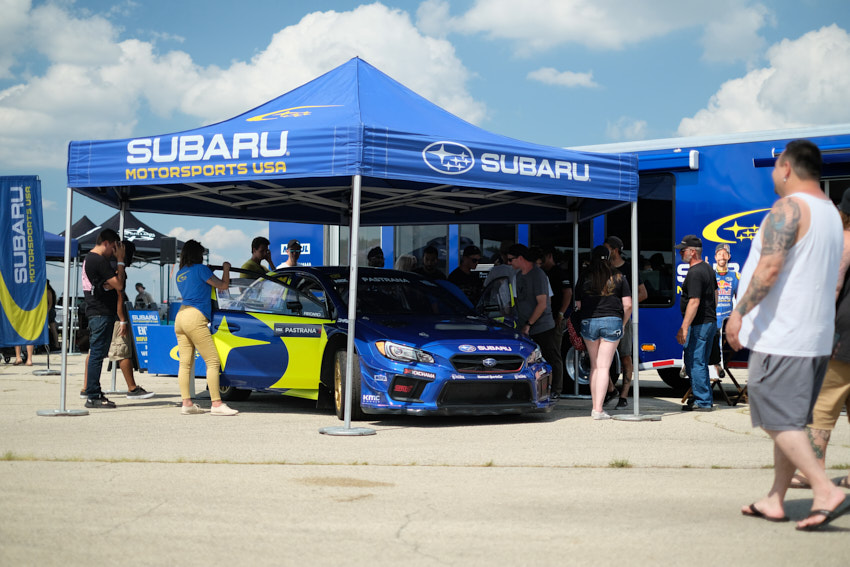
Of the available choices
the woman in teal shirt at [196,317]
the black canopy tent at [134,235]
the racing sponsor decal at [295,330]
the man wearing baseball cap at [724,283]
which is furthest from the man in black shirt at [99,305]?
the black canopy tent at [134,235]

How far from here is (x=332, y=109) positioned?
909 cm

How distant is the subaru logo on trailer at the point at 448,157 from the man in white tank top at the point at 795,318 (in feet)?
14.3

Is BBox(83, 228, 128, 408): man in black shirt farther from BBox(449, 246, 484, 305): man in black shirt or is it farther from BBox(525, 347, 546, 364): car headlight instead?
BBox(525, 347, 546, 364): car headlight

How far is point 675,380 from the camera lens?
1256 cm

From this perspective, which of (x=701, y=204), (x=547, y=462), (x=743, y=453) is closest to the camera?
(x=547, y=462)

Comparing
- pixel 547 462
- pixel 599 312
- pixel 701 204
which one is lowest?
pixel 547 462

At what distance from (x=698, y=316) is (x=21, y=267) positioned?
36.8 feet

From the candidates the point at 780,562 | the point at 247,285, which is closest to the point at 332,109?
the point at 247,285

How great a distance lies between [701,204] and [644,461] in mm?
5361

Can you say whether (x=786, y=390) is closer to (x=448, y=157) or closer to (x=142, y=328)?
(x=448, y=157)

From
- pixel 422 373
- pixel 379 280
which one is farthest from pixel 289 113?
pixel 422 373

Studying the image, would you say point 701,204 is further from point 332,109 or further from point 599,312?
point 332,109

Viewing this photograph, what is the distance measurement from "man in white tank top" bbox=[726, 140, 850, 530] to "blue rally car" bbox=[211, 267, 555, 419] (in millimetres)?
4116

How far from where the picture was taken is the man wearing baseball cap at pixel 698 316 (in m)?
9.73
